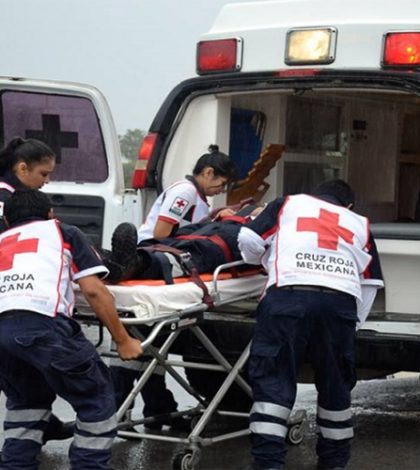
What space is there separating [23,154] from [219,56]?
1211 mm

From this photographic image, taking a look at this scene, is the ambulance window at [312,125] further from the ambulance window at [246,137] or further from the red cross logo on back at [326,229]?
the red cross logo on back at [326,229]

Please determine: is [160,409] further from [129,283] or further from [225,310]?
[129,283]

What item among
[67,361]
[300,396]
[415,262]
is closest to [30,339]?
[67,361]

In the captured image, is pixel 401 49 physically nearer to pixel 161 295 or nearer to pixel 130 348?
pixel 161 295

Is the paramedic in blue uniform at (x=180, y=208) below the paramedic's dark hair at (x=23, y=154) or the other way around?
below

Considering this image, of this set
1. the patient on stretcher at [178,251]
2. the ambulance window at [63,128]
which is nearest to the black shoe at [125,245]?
the patient on stretcher at [178,251]

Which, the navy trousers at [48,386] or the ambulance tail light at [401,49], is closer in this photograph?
the navy trousers at [48,386]

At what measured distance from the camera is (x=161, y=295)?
5.00 m

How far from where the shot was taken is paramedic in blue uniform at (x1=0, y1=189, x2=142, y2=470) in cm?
466

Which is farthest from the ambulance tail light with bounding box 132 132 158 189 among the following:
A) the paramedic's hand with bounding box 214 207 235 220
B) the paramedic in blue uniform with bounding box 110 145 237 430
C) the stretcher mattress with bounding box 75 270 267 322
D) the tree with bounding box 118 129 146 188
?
the tree with bounding box 118 129 146 188

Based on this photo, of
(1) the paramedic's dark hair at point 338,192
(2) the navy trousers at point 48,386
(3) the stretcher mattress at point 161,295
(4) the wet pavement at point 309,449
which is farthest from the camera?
(4) the wet pavement at point 309,449

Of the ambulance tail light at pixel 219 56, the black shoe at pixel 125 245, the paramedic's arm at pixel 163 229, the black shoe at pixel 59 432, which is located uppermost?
the ambulance tail light at pixel 219 56

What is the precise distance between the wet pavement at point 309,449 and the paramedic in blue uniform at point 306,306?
54 cm

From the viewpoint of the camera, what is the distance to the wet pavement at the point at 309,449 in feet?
18.6
